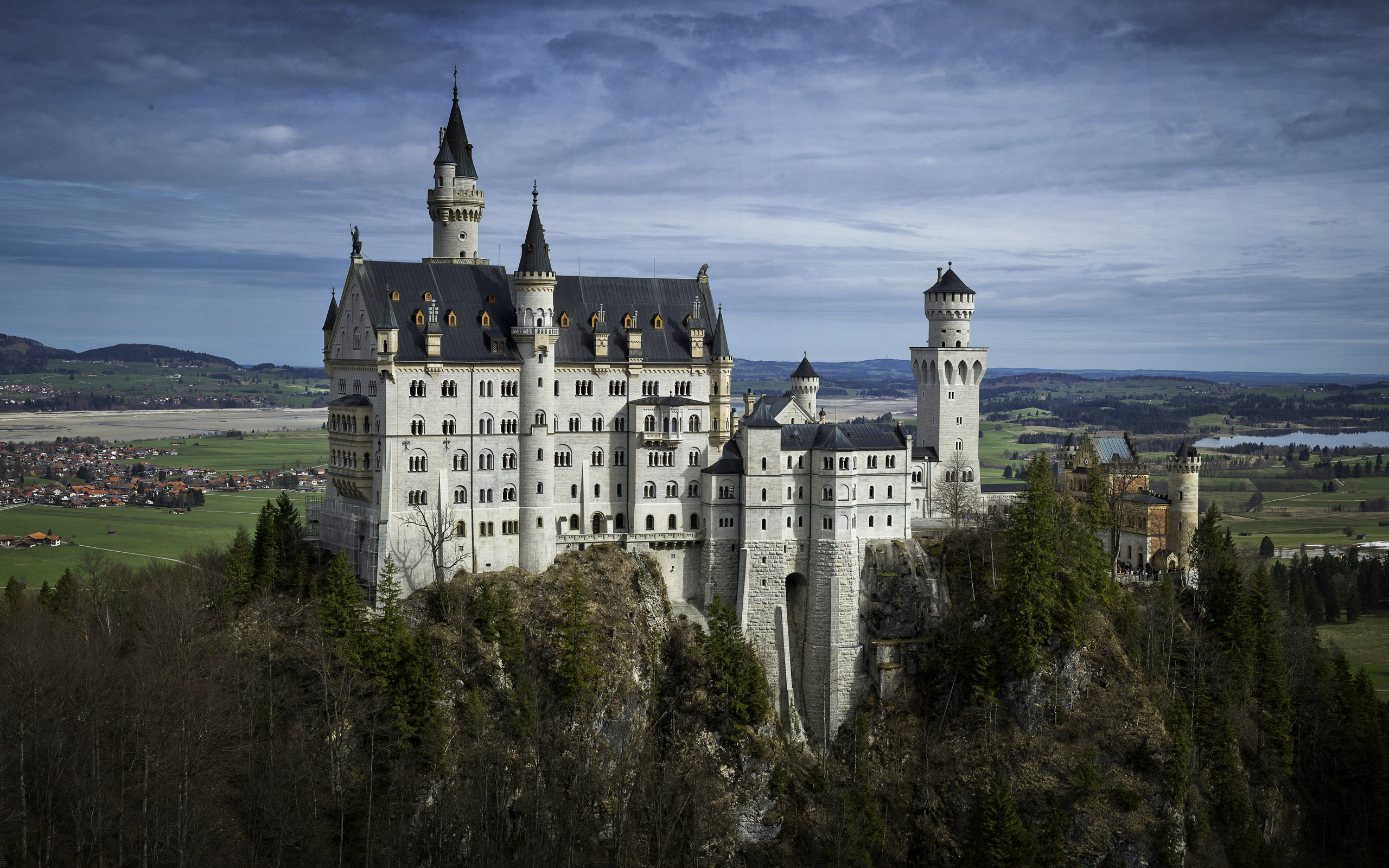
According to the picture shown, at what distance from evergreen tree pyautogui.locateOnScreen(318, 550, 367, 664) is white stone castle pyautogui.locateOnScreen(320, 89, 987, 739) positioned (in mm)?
4374

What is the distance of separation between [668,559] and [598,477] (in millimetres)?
8020

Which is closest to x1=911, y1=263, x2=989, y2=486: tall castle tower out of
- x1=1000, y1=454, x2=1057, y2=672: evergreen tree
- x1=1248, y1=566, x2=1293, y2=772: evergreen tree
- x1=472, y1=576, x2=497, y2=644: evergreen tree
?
x1=1000, y1=454, x2=1057, y2=672: evergreen tree

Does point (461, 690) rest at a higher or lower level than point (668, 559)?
lower

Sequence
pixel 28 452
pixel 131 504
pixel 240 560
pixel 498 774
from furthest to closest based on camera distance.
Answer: pixel 28 452
pixel 131 504
pixel 240 560
pixel 498 774

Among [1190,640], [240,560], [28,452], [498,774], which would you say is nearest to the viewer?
[498,774]

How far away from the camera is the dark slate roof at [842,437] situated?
9181 cm

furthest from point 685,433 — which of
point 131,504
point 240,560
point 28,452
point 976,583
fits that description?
point 28,452

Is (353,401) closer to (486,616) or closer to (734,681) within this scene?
(486,616)

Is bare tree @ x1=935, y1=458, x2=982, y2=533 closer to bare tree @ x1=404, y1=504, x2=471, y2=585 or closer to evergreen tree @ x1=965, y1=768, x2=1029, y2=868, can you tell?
evergreen tree @ x1=965, y1=768, x2=1029, y2=868

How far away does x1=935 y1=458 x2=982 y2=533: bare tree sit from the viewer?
98125 millimetres

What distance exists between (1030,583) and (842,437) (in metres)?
16.9

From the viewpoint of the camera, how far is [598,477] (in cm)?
9262

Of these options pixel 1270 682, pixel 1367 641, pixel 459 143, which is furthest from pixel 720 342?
pixel 1367 641

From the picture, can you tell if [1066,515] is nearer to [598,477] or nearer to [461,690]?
[598,477]
